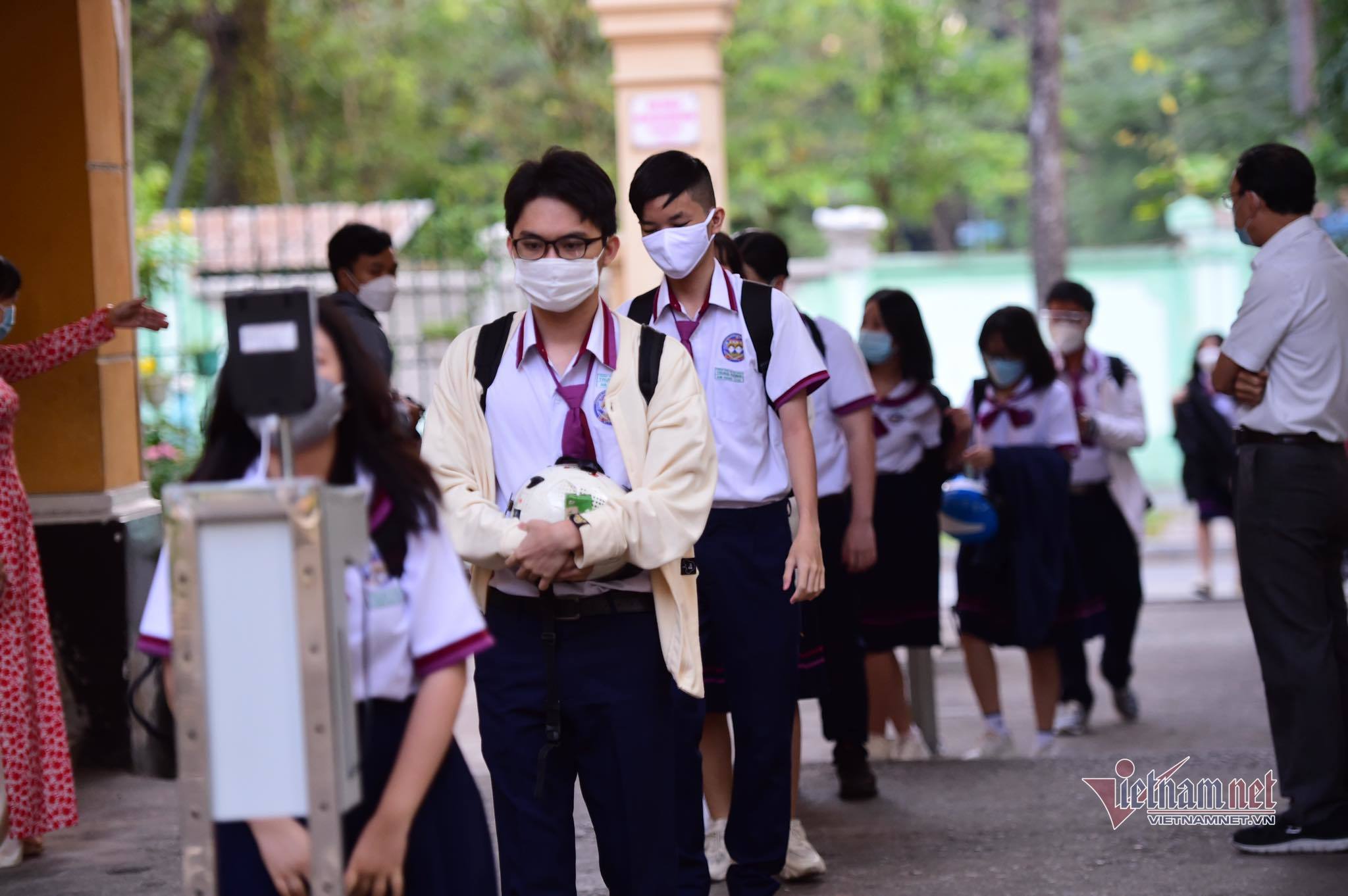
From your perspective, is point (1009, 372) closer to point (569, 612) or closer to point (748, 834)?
point (748, 834)

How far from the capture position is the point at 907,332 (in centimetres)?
671

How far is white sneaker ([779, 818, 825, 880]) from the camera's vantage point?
17.0ft

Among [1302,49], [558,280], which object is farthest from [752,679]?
[1302,49]

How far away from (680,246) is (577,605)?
129 centimetres

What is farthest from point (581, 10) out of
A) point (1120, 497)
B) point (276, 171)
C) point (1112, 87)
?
point (1120, 497)

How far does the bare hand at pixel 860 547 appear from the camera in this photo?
566 cm

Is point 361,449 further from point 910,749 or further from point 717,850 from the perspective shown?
point 910,749

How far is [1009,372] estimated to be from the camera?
7.19 m

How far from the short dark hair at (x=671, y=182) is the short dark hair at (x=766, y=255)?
3.97 feet

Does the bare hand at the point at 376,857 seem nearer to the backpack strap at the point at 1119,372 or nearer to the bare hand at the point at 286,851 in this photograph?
the bare hand at the point at 286,851

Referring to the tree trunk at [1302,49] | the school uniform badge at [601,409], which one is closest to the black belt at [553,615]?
the school uniform badge at [601,409]

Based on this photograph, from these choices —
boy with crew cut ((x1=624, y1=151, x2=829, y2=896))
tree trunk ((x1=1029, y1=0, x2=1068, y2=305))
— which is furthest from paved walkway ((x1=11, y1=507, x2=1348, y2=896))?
tree trunk ((x1=1029, y1=0, x2=1068, y2=305))

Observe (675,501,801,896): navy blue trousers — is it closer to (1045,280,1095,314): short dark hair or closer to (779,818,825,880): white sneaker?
(779,818,825,880): white sneaker

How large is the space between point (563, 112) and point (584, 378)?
18.1m
